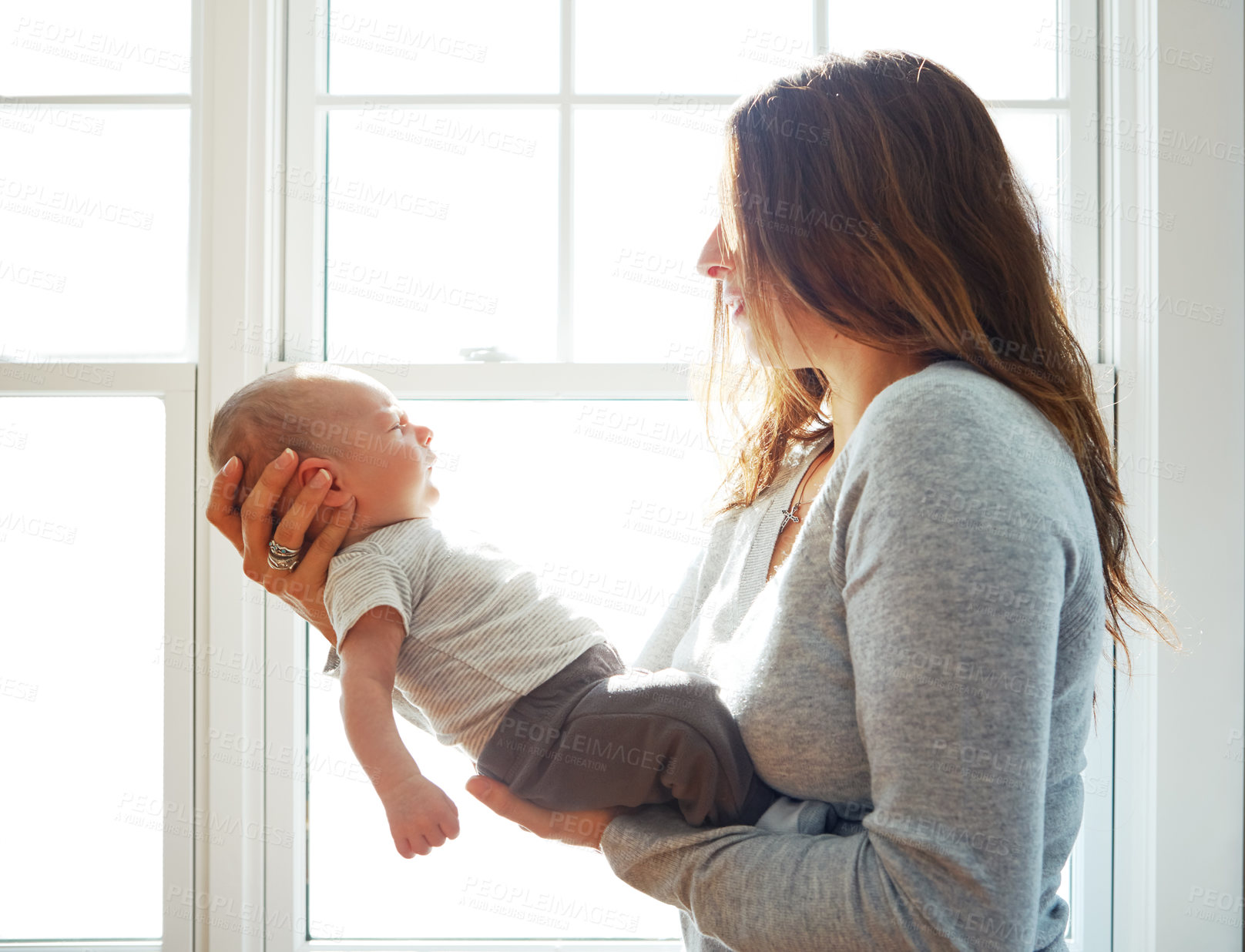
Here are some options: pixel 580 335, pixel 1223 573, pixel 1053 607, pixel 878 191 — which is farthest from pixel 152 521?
pixel 1223 573

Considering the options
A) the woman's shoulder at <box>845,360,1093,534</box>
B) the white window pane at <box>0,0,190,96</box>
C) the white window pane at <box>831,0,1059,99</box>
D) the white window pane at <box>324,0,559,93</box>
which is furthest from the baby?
the white window pane at <box>831,0,1059,99</box>

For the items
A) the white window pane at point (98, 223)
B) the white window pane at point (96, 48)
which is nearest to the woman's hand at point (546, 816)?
the white window pane at point (98, 223)

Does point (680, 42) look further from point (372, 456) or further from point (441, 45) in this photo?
point (372, 456)

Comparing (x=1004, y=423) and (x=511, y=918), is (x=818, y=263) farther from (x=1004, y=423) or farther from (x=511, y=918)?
(x=511, y=918)

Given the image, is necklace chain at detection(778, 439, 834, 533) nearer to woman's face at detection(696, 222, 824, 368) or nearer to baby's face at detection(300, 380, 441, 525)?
woman's face at detection(696, 222, 824, 368)

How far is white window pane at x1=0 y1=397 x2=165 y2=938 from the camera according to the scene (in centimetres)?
159

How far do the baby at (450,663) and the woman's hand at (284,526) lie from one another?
20mm

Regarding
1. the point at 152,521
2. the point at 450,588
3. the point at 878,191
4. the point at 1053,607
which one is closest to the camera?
the point at 1053,607

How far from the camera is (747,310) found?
928 mm

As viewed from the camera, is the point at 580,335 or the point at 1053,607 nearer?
the point at 1053,607

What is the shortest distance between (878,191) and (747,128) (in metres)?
0.16

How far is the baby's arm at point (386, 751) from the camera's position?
0.86 m

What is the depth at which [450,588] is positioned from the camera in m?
1.00

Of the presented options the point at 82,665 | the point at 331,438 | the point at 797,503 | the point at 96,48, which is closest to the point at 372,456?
the point at 331,438
